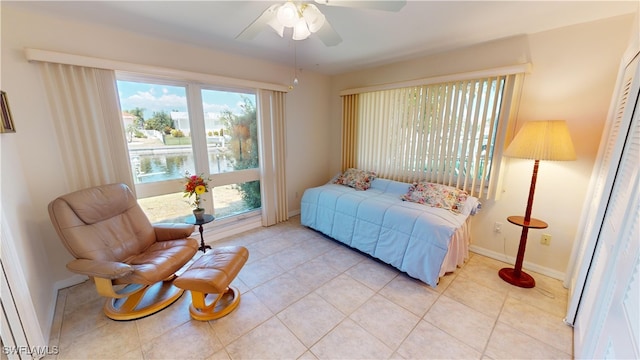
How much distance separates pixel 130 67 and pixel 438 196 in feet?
10.9

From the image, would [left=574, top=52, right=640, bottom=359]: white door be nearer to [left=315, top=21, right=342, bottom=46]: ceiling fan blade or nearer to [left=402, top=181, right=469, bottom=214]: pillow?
[left=402, top=181, right=469, bottom=214]: pillow

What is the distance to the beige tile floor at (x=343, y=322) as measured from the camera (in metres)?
1.54

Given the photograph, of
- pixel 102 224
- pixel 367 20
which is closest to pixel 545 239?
pixel 367 20

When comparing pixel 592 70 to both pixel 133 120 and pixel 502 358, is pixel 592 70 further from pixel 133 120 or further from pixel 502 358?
pixel 133 120

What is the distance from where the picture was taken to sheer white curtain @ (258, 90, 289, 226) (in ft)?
10.6

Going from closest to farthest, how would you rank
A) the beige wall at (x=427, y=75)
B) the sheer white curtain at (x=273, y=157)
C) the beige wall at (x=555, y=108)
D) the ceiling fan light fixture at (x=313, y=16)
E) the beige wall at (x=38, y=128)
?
the ceiling fan light fixture at (x=313, y=16)
the beige wall at (x=38, y=128)
the beige wall at (x=427, y=75)
the beige wall at (x=555, y=108)
the sheer white curtain at (x=273, y=157)

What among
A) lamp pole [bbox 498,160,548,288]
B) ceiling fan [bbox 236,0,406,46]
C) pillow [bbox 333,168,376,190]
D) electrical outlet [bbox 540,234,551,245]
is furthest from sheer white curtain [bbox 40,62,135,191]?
electrical outlet [bbox 540,234,551,245]

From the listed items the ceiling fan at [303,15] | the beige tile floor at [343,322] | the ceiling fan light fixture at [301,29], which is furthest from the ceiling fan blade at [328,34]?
the beige tile floor at [343,322]

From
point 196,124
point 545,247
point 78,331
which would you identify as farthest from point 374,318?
point 196,124

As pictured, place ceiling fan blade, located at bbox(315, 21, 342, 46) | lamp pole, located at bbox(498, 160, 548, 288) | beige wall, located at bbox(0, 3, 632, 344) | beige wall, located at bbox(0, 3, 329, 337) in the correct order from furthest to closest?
lamp pole, located at bbox(498, 160, 548, 288), beige wall, located at bbox(0, 3, 632, 344), beige wall, located at bbox(0, 3, 329, 337), ceiling fan blade, located at bbox(315, 21, 342, 46)

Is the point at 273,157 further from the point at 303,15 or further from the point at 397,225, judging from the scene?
the point at 303,15

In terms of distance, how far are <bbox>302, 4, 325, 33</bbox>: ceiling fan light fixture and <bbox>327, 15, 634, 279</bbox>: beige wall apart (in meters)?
1.99

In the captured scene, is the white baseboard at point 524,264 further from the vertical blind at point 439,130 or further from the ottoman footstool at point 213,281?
the ottoman footstool at point 213,281

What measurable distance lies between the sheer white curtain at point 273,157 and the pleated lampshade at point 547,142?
106 inches
